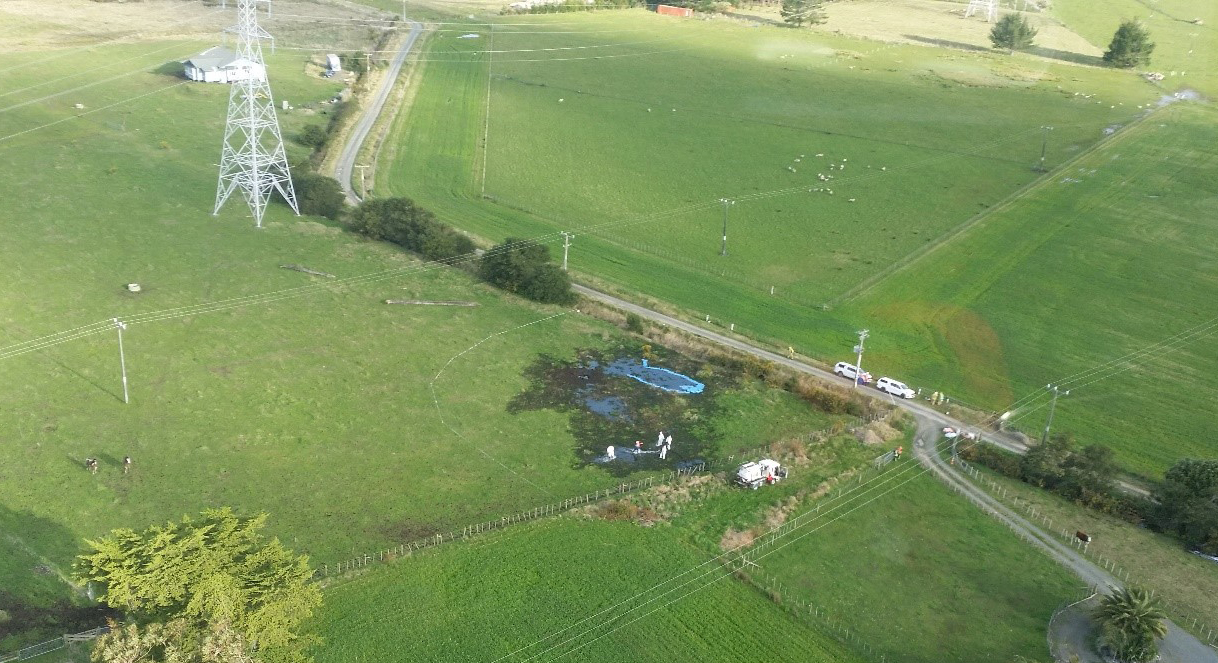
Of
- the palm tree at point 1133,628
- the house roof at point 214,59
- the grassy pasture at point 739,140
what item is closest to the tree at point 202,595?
the palm tree at point 1133,628

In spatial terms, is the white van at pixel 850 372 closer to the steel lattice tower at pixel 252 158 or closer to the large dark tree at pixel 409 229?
the large dark tree at pixel 409 229

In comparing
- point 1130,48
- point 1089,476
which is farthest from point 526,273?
point 1130,48

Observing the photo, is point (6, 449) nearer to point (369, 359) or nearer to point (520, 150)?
point (369, 359)

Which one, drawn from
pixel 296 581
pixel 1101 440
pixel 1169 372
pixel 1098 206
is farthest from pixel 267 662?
pixel 1098 206

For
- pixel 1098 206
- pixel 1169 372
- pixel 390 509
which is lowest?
pixel 390 509

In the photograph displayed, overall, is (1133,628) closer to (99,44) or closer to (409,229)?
(409,229)
